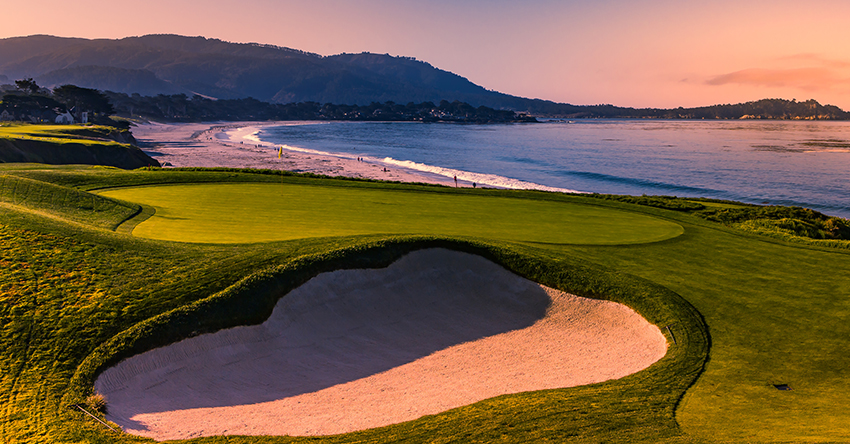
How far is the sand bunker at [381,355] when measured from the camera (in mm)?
7898

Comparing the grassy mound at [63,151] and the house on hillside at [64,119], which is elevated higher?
the house on hillside at [64,119]

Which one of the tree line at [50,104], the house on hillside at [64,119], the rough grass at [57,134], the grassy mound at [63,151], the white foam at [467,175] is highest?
the tree line at [50,104]

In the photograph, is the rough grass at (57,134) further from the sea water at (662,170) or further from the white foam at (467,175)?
the sea water at (662,170)

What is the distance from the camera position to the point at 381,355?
1026 cm

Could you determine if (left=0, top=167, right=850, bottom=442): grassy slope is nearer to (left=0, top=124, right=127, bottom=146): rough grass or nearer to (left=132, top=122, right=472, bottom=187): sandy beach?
(left=132, top=122, right=472, bottom=187): sandy beach

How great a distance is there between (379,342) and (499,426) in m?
4.06

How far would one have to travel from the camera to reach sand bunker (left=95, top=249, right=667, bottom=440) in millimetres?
7898

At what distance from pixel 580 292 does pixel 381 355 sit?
5.75 m

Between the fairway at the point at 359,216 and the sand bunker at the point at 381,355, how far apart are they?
3.51m

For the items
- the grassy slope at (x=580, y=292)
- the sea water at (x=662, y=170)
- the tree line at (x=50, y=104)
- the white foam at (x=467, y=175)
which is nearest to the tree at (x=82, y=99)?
the tree line at (x=50, y=104)

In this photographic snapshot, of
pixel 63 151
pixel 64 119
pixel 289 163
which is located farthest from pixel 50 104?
pixel 63 151

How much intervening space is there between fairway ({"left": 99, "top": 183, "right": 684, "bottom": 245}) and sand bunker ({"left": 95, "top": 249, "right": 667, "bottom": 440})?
351 centimetres

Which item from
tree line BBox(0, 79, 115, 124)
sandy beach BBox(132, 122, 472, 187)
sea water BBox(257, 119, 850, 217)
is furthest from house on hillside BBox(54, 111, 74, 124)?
sea water BBox(257, 119, 850, 217)

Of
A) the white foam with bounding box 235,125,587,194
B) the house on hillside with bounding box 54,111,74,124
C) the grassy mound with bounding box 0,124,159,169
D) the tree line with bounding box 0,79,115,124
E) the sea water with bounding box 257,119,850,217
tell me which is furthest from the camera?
the house on hillside with bounding box 54,111,74,124
